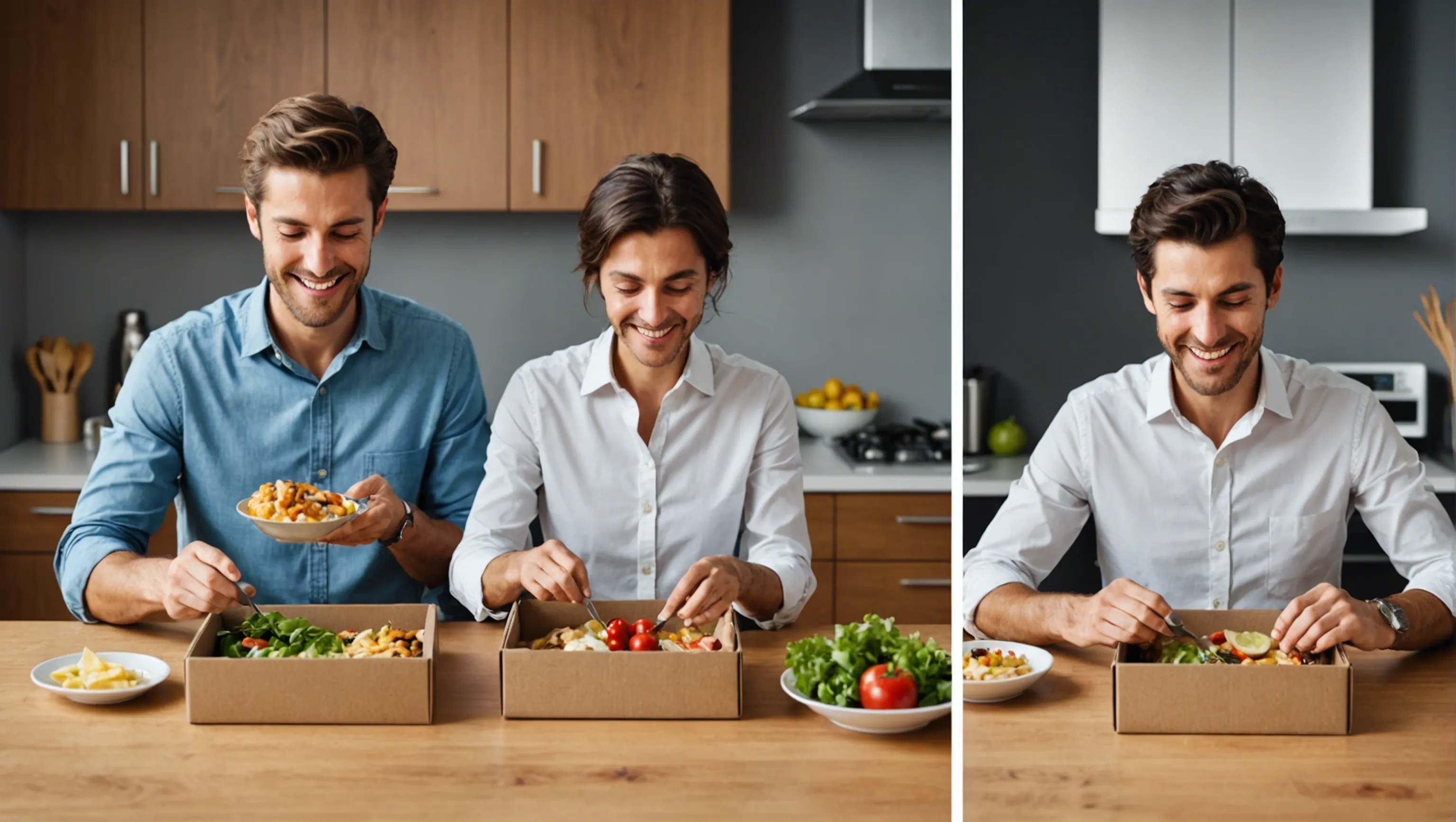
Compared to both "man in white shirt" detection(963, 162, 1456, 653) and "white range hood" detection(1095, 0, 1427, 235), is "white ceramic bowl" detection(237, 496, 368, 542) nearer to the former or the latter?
"man in white shirt" detection(963, 162, 1456, 653)

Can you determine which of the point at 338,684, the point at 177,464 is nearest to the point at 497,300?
the point at 177,464

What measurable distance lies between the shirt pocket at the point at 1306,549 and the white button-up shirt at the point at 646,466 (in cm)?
73

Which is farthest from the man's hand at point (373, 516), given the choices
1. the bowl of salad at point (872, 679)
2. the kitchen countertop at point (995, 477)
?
the kitchen countertop at point (995, 477)

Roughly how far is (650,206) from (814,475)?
1.15m

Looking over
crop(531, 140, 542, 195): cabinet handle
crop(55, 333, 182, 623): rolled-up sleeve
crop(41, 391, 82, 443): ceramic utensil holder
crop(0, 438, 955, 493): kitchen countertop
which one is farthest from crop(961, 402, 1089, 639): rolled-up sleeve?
crop(41, 391, 82, 443): ceramic utensil holder

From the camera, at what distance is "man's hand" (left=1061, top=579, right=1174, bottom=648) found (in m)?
1.24

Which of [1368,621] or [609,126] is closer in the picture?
[1368,621]

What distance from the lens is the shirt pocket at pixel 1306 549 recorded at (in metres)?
1.21

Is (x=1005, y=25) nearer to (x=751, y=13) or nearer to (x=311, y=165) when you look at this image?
(x=311, y=165)

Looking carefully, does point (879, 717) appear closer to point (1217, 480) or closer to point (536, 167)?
point (1217, 480)

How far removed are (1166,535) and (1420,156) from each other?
42 centimetres

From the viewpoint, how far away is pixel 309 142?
68.2 inches

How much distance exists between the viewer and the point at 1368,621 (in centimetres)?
122

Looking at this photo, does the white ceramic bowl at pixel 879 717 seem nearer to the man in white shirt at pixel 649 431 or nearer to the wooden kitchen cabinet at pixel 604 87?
the man in white shirt at pixel 649 431
